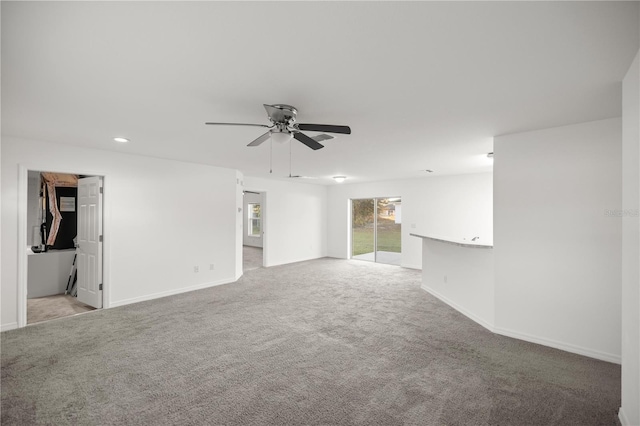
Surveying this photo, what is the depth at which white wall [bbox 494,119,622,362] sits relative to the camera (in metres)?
2.89

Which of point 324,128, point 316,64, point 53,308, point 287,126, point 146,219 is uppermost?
point 316,64

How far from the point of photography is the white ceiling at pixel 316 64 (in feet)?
4.66

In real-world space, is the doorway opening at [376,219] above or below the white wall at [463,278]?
above

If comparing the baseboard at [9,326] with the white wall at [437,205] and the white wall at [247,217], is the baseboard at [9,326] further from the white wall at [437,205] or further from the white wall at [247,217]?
the white wall at [247,217]

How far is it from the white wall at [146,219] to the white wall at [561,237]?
16.7 ft

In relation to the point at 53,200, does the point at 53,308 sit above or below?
below

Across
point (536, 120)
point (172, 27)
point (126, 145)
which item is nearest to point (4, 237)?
point (126, 145)

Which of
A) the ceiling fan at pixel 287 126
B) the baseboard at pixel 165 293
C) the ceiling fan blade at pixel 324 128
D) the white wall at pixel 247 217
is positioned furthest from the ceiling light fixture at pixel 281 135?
the white wall at pixel 247 217

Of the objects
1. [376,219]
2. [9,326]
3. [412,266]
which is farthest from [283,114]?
[376,219]

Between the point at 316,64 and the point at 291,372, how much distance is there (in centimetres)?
263

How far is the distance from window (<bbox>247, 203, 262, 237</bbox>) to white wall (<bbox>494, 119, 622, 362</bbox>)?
9910 millimetres

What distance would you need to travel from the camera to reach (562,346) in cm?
312

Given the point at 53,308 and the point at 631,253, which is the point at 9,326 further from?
the point at 631,253

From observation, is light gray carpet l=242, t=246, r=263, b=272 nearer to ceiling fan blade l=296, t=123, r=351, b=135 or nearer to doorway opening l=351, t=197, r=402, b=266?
doorway opening l=351, t=197, r=402, b=266
